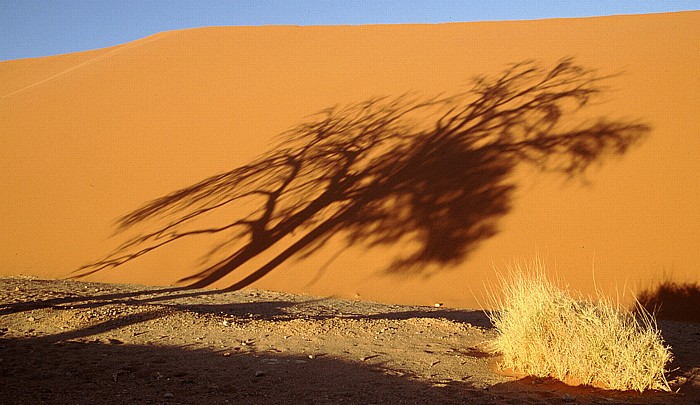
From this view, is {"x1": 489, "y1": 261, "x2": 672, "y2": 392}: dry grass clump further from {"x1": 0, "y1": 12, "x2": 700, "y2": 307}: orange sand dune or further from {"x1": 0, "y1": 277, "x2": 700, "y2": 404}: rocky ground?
{"x1": 0, "y1": 12, "x2": 700, "y2": 307}: orange sand dune

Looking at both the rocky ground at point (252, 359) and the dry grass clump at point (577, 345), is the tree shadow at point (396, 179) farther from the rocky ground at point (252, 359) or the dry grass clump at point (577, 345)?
the dry grass clump at point (577, 345)

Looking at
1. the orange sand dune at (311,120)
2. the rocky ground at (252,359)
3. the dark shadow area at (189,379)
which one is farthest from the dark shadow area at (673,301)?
the dark shadow area at (189,379)

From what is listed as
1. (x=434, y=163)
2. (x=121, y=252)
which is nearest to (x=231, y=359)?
(x=121, y=252)

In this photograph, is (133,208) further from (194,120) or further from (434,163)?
(434,163)

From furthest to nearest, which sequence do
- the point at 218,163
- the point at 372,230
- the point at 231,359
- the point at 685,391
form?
the point at 218,163
the point at 372,230
the point at 231,359
the point at 685,391

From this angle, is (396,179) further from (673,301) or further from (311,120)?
(673,301)

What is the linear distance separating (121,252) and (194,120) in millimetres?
6324

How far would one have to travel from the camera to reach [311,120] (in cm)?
1630

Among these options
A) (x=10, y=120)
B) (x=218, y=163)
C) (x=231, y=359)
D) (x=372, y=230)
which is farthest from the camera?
(x=10, y=120)

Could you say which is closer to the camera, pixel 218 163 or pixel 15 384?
pixel 15 384

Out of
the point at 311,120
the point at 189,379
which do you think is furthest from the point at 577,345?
the point at 311,120

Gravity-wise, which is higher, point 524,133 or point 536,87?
point 536,87

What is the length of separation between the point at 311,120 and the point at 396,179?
406 centimetres

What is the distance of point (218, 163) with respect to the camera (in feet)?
49.4
